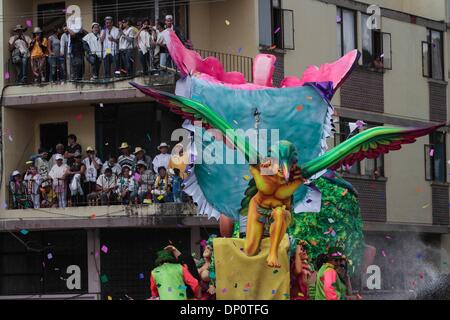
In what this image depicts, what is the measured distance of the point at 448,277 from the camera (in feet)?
84.4

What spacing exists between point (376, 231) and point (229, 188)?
12.2 meters

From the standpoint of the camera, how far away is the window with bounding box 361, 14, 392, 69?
114ft

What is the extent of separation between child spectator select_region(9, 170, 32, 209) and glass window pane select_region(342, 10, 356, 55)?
28.1 ft

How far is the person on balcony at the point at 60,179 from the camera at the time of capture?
98.4ft

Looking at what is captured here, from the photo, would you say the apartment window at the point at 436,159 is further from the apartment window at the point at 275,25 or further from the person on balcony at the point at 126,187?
the person on balcony at the point at 126,187

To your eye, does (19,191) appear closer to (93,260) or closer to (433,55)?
(93,260)

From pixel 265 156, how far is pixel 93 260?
11295 mm

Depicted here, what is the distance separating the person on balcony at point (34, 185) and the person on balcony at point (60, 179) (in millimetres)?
354

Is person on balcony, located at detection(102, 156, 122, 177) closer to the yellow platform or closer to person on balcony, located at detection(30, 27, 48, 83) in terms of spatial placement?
person on balcony, located at detection(30, 27, 48, 83)

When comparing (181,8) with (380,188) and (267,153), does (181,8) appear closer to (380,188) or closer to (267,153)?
(380,188)

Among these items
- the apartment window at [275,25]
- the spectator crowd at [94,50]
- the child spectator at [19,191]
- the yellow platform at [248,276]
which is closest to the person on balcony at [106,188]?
the child spectator at [19,191]

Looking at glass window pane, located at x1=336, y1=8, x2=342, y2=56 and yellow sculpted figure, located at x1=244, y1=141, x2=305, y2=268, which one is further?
glass window pane, located at x1=336, y1=8, x2=342, y2=56

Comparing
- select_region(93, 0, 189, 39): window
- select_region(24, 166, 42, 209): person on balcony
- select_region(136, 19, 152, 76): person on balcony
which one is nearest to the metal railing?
select_region(93, 0, 189, 39): window
